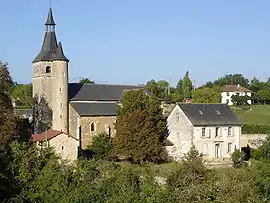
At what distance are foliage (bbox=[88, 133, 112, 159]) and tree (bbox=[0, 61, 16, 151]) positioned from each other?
879 centimetres

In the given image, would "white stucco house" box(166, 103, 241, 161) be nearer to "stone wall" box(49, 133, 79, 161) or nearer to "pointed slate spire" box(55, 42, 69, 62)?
"stone wall" box(49, 133, 79, 161)

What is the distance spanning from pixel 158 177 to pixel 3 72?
1523 centimetres

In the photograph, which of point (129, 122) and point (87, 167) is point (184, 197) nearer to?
point (87, 167)

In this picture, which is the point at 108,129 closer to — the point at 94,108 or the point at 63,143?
the point at 94,108

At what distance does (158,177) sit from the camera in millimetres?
28375

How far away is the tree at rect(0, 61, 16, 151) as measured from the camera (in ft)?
106

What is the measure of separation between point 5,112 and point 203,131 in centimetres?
1752

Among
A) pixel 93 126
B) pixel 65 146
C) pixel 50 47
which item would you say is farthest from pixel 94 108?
pixel 65 146

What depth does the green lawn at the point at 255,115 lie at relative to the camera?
65400 millimetres

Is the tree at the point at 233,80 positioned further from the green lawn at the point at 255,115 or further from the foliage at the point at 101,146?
the foliage at the point at 101,146

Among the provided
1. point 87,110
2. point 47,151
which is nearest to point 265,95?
point 87,110

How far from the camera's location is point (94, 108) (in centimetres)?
4691

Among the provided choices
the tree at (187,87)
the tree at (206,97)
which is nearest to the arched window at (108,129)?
the tree at (206,97)

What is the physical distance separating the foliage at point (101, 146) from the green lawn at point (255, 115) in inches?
1086
